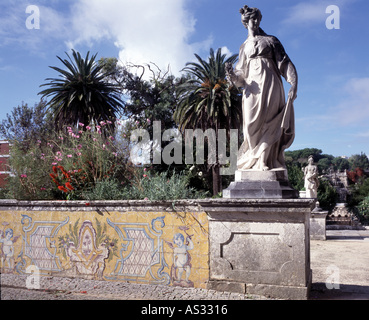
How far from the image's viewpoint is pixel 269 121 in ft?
14.8

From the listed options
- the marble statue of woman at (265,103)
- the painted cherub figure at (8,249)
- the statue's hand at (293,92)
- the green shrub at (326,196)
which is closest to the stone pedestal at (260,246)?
the marble statue of woman at (265,103)

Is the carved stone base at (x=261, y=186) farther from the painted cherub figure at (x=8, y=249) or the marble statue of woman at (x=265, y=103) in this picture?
the painted cherub figure at (x=8, y=249)

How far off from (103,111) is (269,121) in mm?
15061

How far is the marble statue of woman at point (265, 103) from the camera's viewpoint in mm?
4449

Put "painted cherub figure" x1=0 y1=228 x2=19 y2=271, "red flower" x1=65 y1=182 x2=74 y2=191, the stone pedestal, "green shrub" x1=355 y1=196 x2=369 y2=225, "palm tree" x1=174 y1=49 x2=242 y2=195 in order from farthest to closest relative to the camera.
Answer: "green shrub" x1=355 y1=196 x2=369 y2=225
"palm tree" x1=174 y1=49 x2=242 y2=195
"red flower" x1=65 y1=182 x2=74 y2=191
"painted cherub figure" x1=0 y1=228 x2=19 y2=271
the stone pedestal

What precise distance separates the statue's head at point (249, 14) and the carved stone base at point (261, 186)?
214cm

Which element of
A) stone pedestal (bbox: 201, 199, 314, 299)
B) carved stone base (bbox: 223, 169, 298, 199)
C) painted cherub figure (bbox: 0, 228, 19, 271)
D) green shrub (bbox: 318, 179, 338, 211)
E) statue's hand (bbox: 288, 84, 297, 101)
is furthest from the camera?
green shrub (bbox: 318, 179, 338, 211)

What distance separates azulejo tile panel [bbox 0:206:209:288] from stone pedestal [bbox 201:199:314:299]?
216mm

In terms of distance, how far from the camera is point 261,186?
4.22 meters

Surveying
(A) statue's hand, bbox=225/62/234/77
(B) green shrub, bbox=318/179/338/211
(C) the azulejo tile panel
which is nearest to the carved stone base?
(C) the azulejo tile panel

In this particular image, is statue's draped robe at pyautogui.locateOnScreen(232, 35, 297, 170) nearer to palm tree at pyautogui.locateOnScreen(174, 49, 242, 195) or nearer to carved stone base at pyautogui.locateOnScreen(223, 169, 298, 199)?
carved stone base at pyautogui.locateOnScreen(223, 169, 298, 199)

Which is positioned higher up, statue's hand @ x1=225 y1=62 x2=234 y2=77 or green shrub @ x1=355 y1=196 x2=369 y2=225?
statue's hand @ x1=225 y1=62 x2=234 y2=77

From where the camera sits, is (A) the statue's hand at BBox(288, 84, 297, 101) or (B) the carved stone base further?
(A) the statue's hand at BBox(288, 84, 297, 101)

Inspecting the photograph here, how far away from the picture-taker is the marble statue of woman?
4.45 meters
